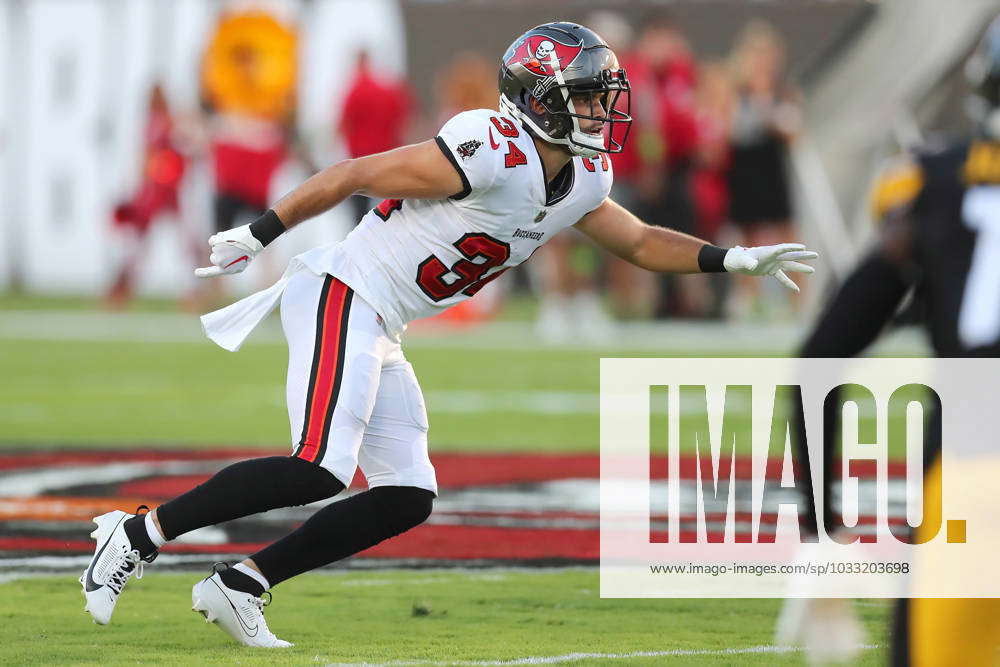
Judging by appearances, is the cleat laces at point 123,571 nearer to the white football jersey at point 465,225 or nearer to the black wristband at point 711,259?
the white football jersey at point 465,225

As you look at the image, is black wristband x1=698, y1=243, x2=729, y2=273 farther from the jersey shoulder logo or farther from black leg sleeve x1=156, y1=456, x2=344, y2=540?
black leg sleeve x1=156, y1=456, x2=344, y2=540

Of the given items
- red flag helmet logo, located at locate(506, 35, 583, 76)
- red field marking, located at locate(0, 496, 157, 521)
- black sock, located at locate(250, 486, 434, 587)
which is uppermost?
red flag helmet logo, located at locate(506, 35, 583, 76)

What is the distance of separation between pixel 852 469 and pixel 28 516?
3.43 metres

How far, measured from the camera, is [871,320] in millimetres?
3188

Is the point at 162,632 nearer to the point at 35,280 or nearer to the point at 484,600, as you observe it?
the point at 484,600

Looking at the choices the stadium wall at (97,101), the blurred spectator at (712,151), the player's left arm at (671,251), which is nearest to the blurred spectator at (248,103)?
the stadium wall at (97,101)

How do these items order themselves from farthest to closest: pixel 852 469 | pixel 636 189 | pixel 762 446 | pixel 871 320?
pixel 636 189 < pixel 762 446 < pixel 852 469 < pixel 871 320

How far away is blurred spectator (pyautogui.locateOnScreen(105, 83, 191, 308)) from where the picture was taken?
1544cm

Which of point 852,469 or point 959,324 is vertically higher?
point 959,324

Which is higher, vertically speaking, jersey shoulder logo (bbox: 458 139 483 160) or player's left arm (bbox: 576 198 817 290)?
jersey shoulder logo (bbox: 458 139 483 160)

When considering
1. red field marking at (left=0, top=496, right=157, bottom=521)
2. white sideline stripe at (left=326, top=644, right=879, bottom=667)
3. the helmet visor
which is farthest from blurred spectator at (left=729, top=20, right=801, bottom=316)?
white sideline stripe at (left=326, top=644, right=879, bottom=667)

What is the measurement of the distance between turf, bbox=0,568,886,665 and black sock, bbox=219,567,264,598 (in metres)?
0.14

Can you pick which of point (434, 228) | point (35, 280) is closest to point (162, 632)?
point (434, 228)

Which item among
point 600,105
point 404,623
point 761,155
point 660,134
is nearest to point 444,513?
point 404,623
